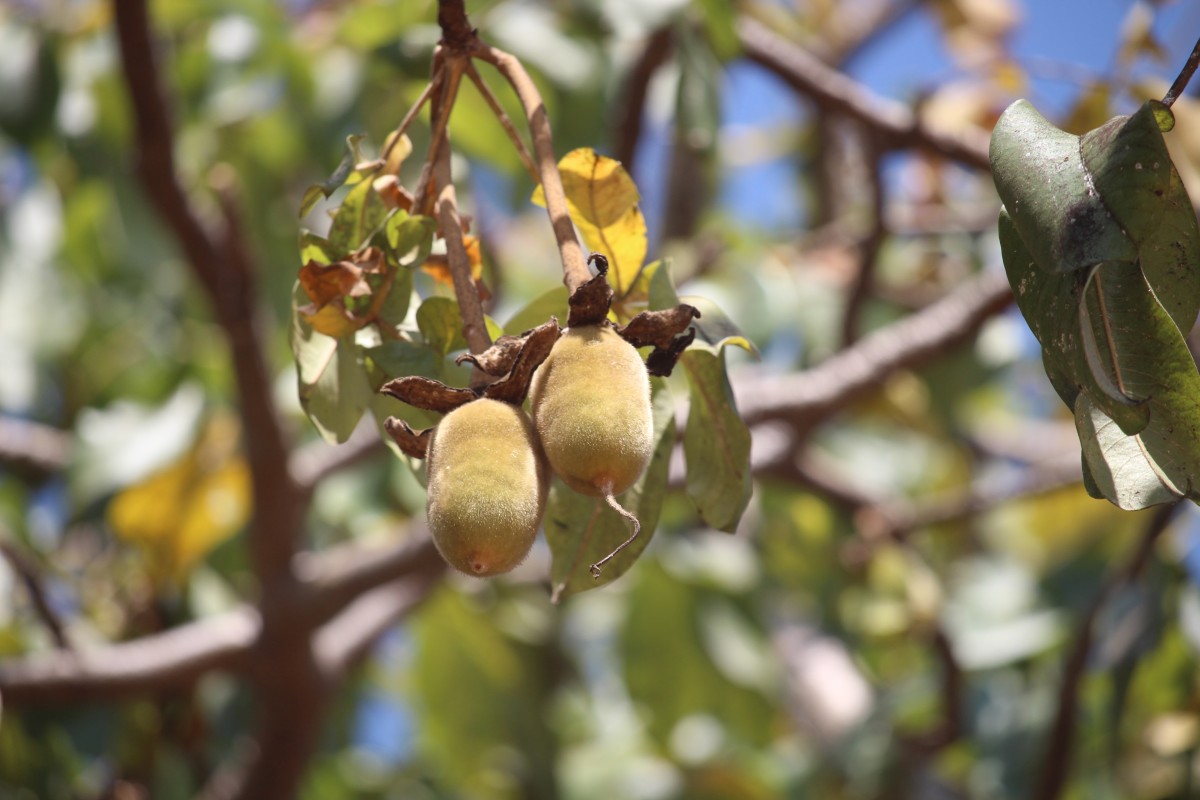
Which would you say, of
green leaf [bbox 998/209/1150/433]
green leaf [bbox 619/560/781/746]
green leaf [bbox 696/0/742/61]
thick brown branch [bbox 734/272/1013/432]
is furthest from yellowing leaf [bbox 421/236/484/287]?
→ green leaf [bbox 619/560/781/746]

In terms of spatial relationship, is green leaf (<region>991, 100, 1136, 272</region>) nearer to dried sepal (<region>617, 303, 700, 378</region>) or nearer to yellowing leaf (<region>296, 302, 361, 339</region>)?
dried sepal (<region>617, 303, 700, 378</region>)

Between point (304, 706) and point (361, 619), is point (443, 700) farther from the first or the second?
point (304, 706)

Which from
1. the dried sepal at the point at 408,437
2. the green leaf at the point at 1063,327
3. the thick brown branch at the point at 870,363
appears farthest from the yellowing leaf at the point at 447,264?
the thick brown branch at the point at 870,363

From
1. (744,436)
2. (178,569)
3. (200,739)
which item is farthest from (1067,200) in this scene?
(200,739)

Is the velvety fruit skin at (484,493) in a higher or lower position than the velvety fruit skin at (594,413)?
lower

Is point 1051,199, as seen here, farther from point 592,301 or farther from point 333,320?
point 333,320

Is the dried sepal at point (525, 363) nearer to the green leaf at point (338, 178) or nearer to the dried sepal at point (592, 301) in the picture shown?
the dried sepal at point (592, 301)

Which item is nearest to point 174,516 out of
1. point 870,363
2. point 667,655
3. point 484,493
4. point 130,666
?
point 130,666
